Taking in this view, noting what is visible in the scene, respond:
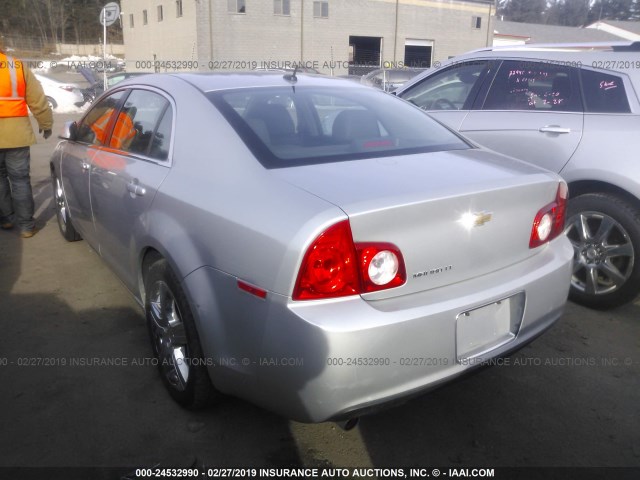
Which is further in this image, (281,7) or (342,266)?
(281,7)

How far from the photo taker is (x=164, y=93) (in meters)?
2.93

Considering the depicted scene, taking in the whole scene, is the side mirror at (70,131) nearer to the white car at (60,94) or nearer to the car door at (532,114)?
the car door at (532,114)

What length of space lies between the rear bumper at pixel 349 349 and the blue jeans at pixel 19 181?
3.96 m

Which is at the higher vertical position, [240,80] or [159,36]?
[159,36]

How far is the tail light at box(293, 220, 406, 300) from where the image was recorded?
184cm

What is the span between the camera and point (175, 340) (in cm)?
257

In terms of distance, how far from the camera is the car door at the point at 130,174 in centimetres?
277

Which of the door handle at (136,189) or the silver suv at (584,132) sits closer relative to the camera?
the door handle at (136,189)

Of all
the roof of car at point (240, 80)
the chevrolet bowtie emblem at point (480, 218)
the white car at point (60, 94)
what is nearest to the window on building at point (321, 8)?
the white car at point (60, 94)

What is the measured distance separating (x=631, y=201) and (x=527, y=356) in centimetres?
128

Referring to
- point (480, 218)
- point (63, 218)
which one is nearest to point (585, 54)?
point (480, 218)

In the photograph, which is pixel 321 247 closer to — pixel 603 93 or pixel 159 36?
pixel 603 93

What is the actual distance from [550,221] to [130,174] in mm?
2191

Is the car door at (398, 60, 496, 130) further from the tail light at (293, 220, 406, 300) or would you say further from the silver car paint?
the tail light at (293, 220, 406, 300)
